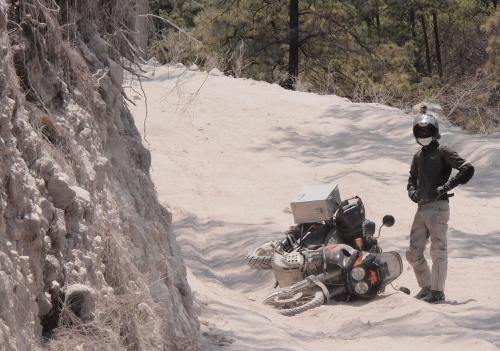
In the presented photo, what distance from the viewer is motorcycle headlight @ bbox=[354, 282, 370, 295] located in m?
8.01

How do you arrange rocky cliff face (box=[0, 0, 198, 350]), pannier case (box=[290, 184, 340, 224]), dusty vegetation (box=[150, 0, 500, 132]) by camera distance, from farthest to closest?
dusty vegetation (box=[150, 0, 500, 132]), pannier case (box=[290, 184, 340, 224]), rocky cliff face (box=[0, 0, 198, 350])

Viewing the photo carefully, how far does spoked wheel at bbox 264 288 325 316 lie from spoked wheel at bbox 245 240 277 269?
41 cm

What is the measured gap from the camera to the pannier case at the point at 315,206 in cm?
848

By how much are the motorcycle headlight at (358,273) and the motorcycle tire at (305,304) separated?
11.7 inches

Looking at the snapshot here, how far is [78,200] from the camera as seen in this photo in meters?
4.38

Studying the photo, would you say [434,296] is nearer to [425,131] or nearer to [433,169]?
[433,169]

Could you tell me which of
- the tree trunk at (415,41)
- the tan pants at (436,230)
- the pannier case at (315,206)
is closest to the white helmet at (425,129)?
the tan pants at (436,230)

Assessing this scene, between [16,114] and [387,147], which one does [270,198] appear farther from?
[16,114]

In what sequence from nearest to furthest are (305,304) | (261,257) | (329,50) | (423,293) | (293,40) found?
(305,304), (423,293), (261,257), (293,40), (329,50)

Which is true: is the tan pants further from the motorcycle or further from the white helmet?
the white helmet

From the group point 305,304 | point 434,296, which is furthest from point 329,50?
point 305,304

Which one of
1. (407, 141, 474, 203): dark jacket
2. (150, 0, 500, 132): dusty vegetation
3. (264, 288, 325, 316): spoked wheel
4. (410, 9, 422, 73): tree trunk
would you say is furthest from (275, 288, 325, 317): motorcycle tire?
(410, 9, 422, 73): tree trunk

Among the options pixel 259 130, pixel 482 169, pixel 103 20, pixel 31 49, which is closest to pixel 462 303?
pixel 103 20

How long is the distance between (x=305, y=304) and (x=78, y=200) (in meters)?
3.91
